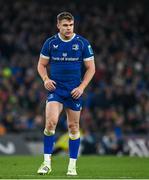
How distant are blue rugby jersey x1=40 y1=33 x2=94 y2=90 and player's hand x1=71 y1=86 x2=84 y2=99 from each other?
110mm

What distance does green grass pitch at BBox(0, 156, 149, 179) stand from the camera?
1251cm

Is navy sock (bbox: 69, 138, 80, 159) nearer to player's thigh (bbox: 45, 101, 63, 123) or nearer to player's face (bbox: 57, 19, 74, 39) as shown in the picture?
player's thigh (bbox: 45, 101, 63, 123)

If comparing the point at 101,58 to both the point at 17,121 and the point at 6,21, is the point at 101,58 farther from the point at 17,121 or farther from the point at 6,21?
the point at 17,121

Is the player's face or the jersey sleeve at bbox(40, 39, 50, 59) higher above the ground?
the player's face

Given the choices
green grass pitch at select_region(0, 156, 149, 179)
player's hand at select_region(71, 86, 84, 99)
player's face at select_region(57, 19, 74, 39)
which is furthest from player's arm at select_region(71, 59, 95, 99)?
green grass pitch at select_region(0, 156, 149, 179)

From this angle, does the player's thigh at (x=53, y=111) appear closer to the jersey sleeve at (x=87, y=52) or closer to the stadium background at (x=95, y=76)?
the jersey sleeve at (x=87, y=52)

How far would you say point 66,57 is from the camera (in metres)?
12.8

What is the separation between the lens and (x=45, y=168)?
41.7 ft

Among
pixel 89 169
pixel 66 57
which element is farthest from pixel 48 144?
pixel 89 169

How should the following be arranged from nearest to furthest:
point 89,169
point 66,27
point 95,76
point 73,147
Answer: point 66,27
point 73,147
point 89,169
point 95,76

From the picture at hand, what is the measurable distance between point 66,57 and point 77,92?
1.93 feet

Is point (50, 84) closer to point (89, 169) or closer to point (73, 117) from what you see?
point (73, 117)

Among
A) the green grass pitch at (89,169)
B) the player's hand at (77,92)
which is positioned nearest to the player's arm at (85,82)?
the player's hand at (77,92)

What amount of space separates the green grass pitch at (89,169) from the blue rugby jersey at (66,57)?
4.95 ft
